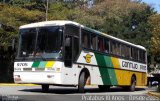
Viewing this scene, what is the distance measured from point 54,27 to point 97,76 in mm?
4270

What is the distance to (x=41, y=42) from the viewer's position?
2048 cm

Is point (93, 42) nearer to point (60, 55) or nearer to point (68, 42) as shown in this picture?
point (68, 42)

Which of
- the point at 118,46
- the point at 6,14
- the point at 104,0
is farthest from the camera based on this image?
the point at 104,0

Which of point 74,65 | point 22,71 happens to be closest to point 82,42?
point 74,65

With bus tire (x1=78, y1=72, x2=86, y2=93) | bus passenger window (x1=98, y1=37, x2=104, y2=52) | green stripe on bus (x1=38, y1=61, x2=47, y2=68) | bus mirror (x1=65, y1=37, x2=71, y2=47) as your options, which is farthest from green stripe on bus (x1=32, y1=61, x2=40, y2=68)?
bus passenger window (x1=98, y1=37, x2=104, y2=52)

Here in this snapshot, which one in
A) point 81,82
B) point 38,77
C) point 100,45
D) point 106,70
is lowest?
point 81,82

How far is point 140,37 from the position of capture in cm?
5394

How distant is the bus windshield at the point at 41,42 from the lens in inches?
787

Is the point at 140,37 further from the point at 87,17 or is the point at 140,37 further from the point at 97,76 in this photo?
the point at 97,76

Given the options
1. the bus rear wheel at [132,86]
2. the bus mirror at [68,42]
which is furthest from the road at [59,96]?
the bus rear wheel at [132,86]

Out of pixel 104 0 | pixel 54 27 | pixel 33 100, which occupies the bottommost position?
pixel 33 100

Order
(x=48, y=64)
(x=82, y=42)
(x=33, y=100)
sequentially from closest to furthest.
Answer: (x=33, y=100)
(x=48, y=64)
(x=82, y=42)

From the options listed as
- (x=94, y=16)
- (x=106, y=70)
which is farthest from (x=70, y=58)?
(x=94, y=16)

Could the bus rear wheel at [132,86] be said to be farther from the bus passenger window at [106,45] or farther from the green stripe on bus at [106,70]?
the bus passenger window at [106,45]
